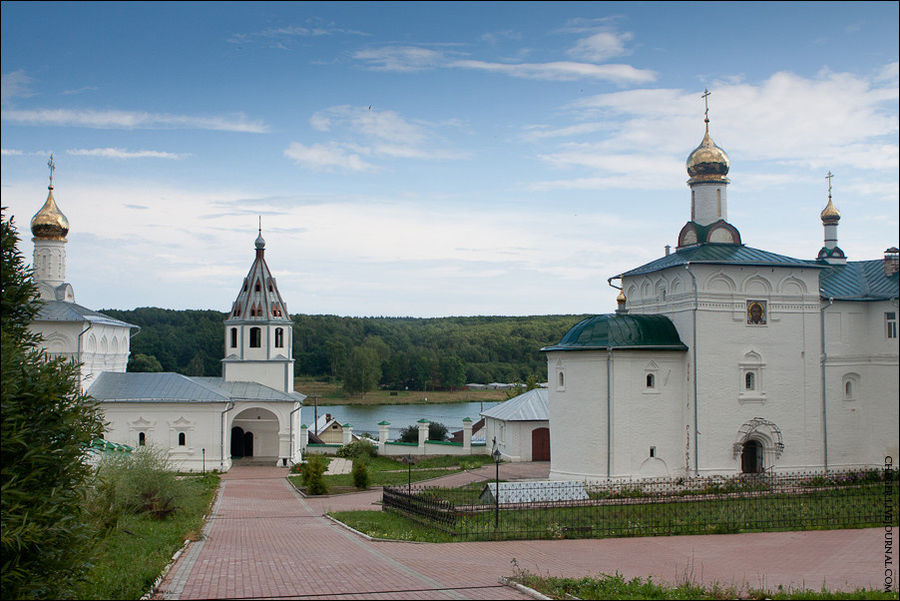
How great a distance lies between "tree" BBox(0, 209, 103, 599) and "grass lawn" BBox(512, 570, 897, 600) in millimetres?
4446

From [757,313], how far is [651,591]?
11.6m

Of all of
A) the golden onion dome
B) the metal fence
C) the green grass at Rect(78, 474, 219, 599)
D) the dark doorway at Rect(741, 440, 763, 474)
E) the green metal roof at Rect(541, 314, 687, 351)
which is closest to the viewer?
the green grass at Rect(78, 474, 219, 599)

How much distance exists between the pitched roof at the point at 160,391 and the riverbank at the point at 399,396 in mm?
37652

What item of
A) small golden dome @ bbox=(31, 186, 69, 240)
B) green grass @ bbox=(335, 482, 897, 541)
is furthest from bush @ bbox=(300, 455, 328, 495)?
small golden dome @ bbox=(31, 186, 69, 240)

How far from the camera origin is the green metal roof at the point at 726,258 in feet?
57.0

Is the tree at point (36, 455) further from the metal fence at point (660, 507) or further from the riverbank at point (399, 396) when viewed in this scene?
the riverbank at point (399, 396)

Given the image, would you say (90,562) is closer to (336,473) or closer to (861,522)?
(861,522)

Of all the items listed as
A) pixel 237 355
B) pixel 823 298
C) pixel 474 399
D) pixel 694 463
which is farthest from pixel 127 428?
pixel 474 399

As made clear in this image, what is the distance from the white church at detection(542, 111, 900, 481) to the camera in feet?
55.8

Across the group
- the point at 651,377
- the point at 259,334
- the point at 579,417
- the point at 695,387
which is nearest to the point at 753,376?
the point at 695,387

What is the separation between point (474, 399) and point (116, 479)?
55.0m

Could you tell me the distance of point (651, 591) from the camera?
25.1ft

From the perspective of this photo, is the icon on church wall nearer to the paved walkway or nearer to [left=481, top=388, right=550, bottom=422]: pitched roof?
the paved walkway

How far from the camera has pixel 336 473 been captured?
2288 cm
